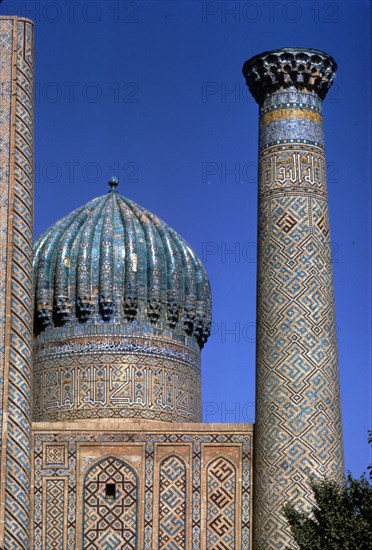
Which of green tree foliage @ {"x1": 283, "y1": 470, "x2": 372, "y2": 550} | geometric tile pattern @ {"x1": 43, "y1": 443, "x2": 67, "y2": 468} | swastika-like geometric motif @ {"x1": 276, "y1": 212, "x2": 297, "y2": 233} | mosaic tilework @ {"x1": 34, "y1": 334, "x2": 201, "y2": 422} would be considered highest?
swastika-like geometric motif @ {"x1": 276, "y1": 212, "x2": 297, "y2": 233}

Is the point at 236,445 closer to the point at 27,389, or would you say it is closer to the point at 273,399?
the point at 273,399

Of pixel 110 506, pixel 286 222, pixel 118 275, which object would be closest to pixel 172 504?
pixel 110 506

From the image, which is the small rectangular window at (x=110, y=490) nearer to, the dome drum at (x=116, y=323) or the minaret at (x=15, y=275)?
the minaret at (x=15, y=275)

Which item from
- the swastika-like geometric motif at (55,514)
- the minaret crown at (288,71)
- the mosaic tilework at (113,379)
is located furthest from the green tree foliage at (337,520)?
the minaret crown at (288,71)

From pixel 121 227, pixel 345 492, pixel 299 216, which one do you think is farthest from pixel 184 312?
pixel 345 492

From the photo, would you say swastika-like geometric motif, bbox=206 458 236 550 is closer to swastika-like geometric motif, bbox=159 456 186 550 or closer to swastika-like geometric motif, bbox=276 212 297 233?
swastika-like geometric motif, bbox=159 456 186 550

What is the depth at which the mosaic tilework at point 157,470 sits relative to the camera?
1398 centimetres

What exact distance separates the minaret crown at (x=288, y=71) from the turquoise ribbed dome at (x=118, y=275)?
2.30 m

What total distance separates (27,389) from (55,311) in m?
2.42

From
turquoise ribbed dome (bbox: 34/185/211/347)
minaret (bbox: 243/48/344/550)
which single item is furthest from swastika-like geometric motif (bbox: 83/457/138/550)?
turquoise ribbed dome (bbox: 34/185/211/347)

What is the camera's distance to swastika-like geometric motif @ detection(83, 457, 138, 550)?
1395 centimetres

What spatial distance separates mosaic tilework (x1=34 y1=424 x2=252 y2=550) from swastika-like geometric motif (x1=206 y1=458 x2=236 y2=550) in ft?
0.06

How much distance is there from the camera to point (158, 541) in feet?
45.8

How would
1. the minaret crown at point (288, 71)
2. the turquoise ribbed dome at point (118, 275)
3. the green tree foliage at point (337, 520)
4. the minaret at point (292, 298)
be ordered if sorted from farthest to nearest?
the turquoise ribbed dome at point (118, 275) → the minaret crown at point (288, 71) → the minaret at point (292, 298) → the green tree foliage at point (337, 520)
